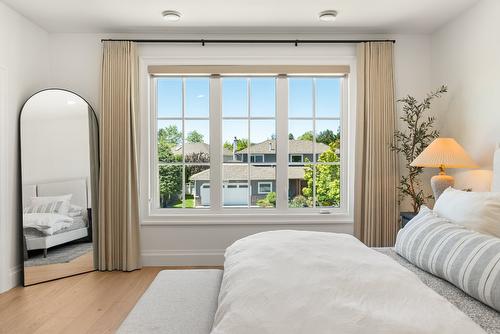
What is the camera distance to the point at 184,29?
3748 millimetres

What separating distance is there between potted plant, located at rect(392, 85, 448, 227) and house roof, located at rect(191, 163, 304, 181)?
1.05m

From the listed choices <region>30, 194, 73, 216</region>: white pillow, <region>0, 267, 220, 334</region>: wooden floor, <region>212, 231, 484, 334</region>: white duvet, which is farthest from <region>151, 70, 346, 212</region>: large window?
<region>212, 231, 484, 334</region>: white duvet

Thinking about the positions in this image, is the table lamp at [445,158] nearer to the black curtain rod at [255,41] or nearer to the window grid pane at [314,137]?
the window grid pane at [314,137]

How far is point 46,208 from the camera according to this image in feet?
11.4

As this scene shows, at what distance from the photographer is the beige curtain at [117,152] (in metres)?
3.74

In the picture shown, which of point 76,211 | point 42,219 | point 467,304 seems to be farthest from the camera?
point 76,211

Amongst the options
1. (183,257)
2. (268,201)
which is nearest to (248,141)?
(268,201)

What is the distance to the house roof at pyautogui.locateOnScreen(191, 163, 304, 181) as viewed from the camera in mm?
4023

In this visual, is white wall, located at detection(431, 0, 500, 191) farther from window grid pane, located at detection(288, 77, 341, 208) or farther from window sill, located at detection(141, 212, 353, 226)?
window sill, located at detection(141, 212, 353, 226)

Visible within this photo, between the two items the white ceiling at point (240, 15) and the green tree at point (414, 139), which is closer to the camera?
the white ceiling at point (240, 15)

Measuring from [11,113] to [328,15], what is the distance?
121 inches

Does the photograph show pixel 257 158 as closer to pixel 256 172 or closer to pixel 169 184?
pixel 256 172

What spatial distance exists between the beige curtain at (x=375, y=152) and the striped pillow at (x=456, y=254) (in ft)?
5.43

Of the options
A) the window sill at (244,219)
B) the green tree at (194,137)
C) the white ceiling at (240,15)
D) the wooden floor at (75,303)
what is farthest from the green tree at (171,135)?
the wooden floor at (75,303)
